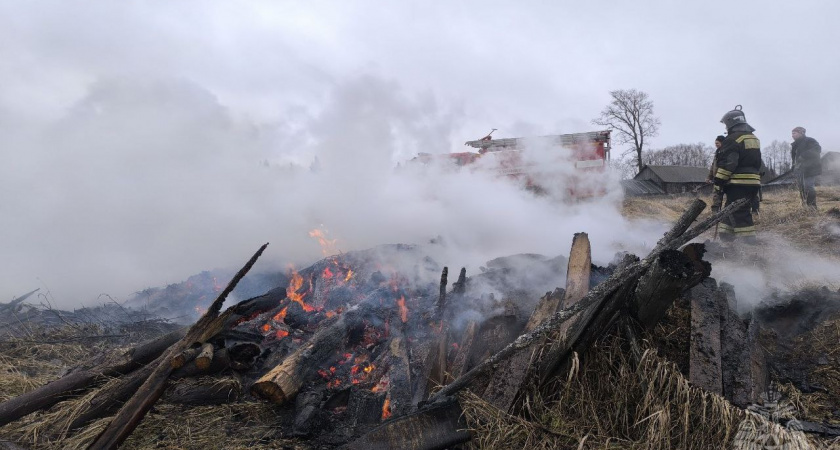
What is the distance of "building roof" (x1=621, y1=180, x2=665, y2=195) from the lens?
1142 inches

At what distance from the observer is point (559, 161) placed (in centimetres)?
1139

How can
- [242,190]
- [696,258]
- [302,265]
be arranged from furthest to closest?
[242,190] → [302,265] → [696,258]

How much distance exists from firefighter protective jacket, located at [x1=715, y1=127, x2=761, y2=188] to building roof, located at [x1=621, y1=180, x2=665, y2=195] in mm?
22725

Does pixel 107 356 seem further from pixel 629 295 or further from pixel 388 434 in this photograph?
pixel 629 295

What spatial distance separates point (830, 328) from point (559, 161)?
8.20 metres

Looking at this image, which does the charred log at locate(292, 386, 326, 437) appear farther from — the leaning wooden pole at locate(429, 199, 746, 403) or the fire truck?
the fire truck

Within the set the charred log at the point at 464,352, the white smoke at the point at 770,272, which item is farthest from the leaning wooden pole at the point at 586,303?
the white smoke at the point at 770,272

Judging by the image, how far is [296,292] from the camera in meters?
6.05

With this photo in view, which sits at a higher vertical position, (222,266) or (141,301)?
(222,266)

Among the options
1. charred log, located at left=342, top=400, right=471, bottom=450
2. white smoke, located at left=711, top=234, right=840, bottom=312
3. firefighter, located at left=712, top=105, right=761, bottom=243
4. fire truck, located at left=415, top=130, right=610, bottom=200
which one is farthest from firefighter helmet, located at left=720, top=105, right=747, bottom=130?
charred log, located at left=342, top=400, right=471, bottom=450

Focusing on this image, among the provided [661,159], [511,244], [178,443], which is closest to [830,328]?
[511,244]

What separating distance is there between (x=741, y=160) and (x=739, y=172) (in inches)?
7.8

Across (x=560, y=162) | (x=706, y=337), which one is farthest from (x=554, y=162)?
(x=706, y=337)

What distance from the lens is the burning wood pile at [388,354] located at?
9.52 ft
